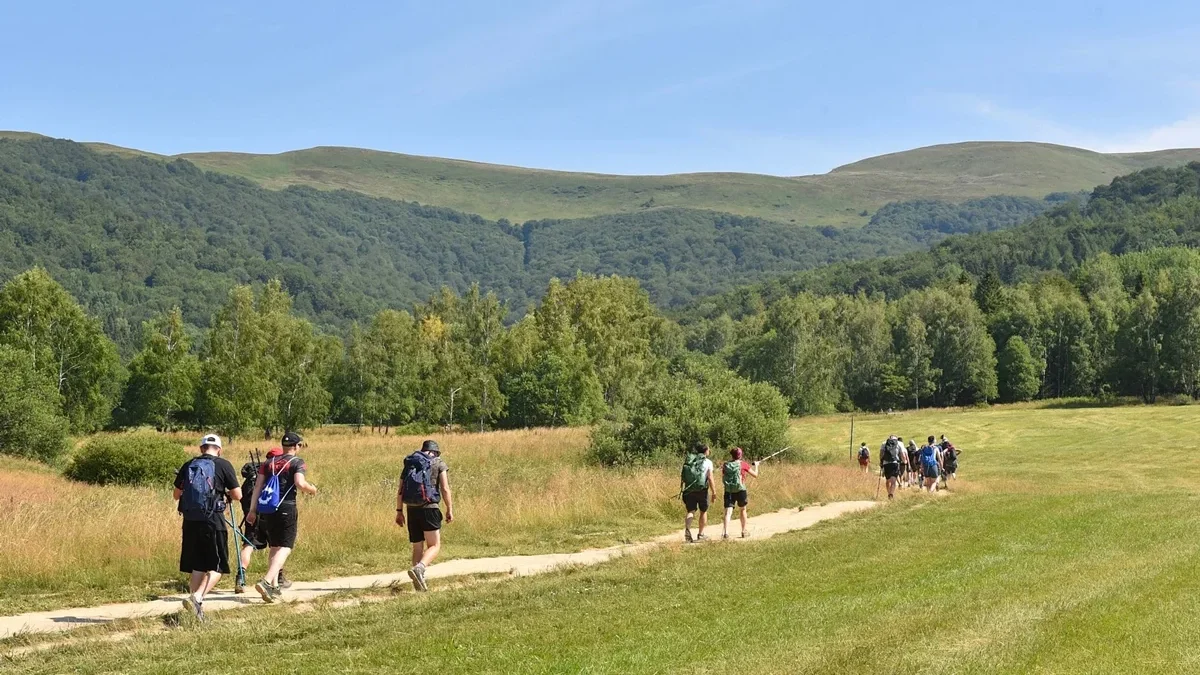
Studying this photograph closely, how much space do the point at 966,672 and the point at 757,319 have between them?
451 ft

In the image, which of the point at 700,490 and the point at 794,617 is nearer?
the point at 794,617

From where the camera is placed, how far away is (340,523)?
55.7ft

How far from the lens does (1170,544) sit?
17.3 meters

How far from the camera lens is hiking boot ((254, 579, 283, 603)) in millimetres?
11859

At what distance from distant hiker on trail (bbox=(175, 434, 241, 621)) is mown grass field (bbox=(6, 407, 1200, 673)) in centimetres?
57

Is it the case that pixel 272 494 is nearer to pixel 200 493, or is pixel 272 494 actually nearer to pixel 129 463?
pixel 200 493

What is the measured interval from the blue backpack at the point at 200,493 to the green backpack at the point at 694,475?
9.56 m

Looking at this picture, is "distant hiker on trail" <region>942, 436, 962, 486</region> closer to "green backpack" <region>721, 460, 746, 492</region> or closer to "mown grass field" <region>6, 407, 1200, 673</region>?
"mown grass field" <region>6, 407, 1200, 673</region>

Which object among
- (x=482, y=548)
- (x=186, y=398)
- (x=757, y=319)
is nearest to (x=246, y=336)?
(x=186, y=398)

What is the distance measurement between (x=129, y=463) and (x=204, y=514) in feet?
66.4

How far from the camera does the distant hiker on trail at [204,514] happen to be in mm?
11016

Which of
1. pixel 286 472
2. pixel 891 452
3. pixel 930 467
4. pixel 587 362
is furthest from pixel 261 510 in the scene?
pixel 587 362

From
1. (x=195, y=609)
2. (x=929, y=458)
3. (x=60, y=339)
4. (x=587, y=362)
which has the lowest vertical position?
(x=929, y=458)

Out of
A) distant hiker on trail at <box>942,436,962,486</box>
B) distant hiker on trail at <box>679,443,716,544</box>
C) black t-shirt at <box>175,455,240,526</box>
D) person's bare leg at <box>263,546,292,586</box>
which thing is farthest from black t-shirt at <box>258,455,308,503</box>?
distant hiker on trail at <box>942,436,962,486</box>
